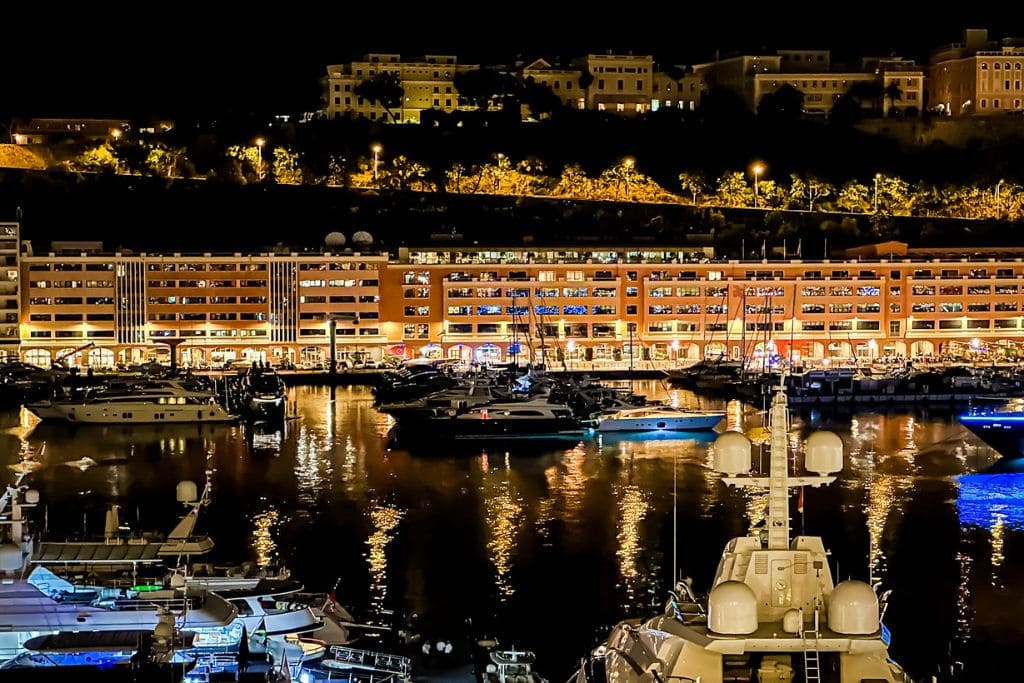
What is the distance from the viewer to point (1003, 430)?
24.7 meters

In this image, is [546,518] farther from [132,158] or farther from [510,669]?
[132,158]

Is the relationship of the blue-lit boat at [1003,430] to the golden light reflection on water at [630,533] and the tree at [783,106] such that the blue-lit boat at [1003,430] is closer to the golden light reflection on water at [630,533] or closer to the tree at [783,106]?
the golden light reflection on water at [630,533]

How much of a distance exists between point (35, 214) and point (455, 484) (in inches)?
1309

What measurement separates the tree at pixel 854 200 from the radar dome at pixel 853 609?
4974 centimetres

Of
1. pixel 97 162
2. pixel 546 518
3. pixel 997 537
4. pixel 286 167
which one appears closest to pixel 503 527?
pixel 546 518

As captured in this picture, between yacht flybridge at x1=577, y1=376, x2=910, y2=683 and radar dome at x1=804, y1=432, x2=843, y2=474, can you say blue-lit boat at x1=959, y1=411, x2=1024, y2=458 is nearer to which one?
yacht flybridge at x1=577, y1=376, x2=910, y2=683

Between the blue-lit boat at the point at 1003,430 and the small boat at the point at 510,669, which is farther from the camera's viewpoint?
the blue-lit boat at the point at 1003,430

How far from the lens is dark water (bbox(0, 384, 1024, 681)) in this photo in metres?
13.8

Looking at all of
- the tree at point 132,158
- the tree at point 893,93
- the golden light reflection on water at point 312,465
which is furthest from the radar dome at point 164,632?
the tree at point 893,93

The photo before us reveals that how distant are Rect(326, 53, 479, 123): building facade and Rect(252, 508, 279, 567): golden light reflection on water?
141 ft

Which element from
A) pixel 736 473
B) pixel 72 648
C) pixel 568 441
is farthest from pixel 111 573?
pixel 568 441

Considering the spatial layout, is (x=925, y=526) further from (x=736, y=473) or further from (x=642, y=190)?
(x=642, y=190)

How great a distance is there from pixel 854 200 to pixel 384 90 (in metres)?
19.1

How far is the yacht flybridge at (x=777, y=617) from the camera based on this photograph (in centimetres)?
605
